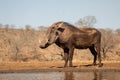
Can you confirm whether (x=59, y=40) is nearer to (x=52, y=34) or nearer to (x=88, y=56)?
(x=52, y=34)

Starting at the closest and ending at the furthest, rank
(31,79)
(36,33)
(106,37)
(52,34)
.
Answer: (31,79) < (52,34) < (106,37) < (36,33)

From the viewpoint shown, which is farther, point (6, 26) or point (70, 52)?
point (6, 26)

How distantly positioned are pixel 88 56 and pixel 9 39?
1301cm

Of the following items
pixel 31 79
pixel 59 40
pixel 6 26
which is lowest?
pixel 31 79

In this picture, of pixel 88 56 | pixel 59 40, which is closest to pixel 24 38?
pixel 88 56

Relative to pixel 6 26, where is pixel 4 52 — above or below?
below

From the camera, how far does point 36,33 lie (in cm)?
5953

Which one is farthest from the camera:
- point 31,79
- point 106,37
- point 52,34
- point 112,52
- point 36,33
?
point 36,33

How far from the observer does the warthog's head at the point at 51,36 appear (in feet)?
80.1

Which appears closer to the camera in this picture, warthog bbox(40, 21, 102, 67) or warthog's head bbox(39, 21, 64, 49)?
warthog's head bbox(39, 21, 64, 49)

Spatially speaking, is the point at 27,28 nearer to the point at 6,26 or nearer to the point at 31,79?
the point at 6,26

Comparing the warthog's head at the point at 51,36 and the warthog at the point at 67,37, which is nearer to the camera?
the warthog's head at the point at 51,36

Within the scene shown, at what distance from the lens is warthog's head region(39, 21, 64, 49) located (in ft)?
80.1

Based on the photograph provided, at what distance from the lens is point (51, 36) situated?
24516 mm
